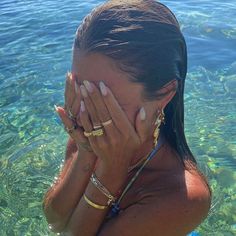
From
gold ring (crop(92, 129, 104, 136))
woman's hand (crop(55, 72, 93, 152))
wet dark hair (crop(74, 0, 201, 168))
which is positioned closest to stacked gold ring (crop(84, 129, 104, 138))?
gold ring (crop(92, 129, 104, 136))

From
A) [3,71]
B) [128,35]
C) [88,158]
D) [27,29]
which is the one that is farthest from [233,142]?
[27,29]

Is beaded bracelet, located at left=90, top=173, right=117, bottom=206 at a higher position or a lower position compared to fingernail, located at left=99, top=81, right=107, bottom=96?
lower

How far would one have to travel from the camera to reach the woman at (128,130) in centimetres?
224

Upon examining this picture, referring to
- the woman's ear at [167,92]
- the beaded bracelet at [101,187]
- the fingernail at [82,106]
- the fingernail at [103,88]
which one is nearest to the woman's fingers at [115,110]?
the fingernail at [103,88]

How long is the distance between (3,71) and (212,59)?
3.84 metres

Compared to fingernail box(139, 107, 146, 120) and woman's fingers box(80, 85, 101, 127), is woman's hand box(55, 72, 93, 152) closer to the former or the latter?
woman's fingers box(80, 85, 101, 127)

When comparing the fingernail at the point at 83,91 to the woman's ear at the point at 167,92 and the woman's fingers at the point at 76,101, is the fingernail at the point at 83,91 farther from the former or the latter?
the woman's ear at the point at 167,92

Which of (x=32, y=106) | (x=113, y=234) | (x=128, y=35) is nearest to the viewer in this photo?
(x=128, y=35)

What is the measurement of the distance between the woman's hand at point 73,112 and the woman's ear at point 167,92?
17.9 inches

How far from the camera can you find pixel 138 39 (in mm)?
2221

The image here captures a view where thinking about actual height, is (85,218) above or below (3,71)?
above

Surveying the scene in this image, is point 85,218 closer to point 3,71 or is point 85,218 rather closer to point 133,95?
point 133,95

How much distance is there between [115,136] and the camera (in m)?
2.33

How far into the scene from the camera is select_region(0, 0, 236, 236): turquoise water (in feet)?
14.7
